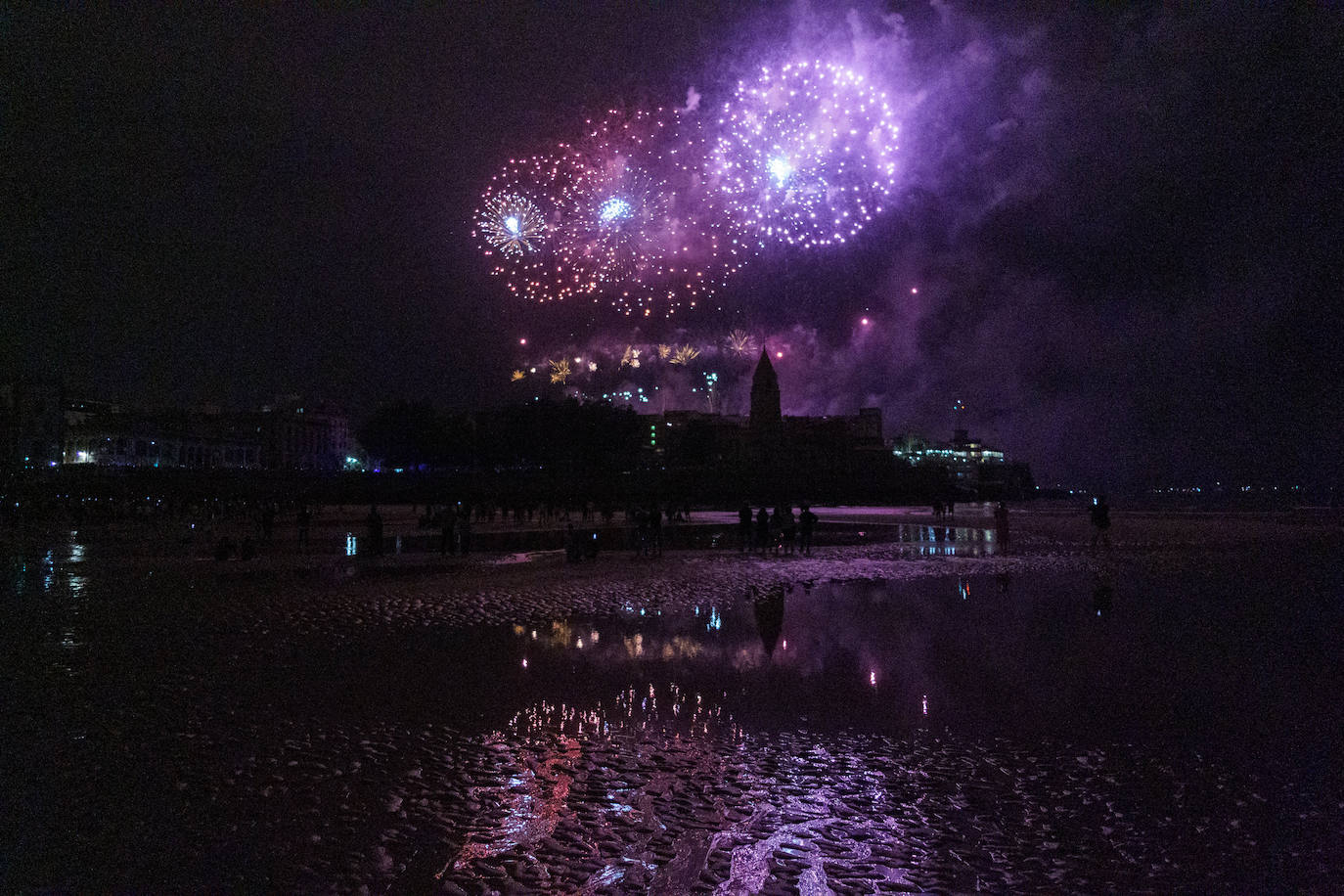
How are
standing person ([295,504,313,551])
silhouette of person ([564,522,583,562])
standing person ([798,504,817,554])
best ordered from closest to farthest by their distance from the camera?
silhouette of person ([564,522,583,562]) → standing person ([798,504,817,554]) → standing person ([295,504,313,551])

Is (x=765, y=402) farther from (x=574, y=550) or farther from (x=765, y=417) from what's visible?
(x=574, y=550)

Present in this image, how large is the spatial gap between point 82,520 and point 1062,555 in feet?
162

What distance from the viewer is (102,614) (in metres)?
14.4

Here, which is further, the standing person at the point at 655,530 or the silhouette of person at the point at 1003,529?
the silhouette of person at the point at 1003,529

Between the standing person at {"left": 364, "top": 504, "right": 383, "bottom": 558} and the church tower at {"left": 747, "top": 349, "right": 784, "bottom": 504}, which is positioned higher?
the church tower at {"left": 747, "top": 349, "right": 784, "bottom": 504}

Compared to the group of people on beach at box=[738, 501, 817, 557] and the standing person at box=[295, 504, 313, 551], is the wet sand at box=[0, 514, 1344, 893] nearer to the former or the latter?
the group of people on beach at box=[738, 501, 817, 557]

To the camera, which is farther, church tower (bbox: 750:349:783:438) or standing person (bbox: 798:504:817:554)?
church tower (bbox: 750:349:783:438)

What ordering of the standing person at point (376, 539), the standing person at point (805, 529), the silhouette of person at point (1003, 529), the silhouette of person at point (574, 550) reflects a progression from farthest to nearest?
the standing person at point (805, 529), the standing person at point (376, 539), the silhouette of person at point (1003, 529), the silhouette of person at point (574, 550)

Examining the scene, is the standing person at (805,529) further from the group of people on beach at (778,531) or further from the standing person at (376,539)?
the standing person at (376,539)

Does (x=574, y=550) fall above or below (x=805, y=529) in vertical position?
below

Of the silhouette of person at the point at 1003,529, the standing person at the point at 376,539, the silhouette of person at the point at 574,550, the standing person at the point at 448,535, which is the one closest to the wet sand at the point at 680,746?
the silhouette of person at the point at 574,550

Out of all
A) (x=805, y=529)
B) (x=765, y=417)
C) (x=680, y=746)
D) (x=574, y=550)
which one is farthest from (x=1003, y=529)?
(x=765, y=417)

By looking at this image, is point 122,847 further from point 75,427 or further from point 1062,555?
point 75,427

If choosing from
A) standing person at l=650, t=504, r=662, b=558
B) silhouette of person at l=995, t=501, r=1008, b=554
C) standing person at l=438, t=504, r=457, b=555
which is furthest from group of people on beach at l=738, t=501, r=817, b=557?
standing person at l=438, t=504, r=457, b=555
